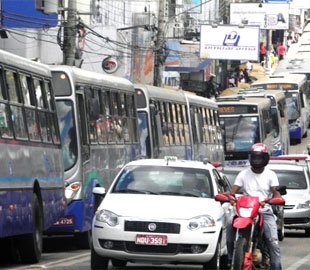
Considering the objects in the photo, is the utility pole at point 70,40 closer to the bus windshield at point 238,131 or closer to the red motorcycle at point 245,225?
the bus windshield at point 238,131

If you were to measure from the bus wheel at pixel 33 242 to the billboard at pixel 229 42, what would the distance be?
4918 cm

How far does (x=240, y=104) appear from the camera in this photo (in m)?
46.1

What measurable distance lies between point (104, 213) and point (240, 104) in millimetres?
30384

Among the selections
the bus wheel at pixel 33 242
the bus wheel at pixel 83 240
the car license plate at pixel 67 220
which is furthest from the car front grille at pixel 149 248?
the bus wheel at pixel 83 240

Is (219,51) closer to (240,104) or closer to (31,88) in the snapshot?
(240,104)

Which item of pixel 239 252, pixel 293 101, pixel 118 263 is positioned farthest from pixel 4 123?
pixel 293 101

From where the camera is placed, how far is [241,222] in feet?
46.0

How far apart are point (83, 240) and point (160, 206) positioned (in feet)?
22.2

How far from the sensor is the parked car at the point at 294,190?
1089 inches

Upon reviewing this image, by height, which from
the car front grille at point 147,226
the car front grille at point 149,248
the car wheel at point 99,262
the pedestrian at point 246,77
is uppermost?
the car front grille at point 147,226

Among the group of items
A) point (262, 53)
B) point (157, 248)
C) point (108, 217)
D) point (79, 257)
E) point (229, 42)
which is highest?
point (108, 217)

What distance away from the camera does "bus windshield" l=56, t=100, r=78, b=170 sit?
2172 cm

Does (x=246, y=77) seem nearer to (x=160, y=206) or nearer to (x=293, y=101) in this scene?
(x=293, y=101)

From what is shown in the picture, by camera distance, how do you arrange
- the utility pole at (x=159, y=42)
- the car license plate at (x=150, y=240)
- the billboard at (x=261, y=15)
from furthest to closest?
the billboard at (x=261, y=15), the utility pole at (x=159, y=42), the car license plate at (x=150, y=240)
